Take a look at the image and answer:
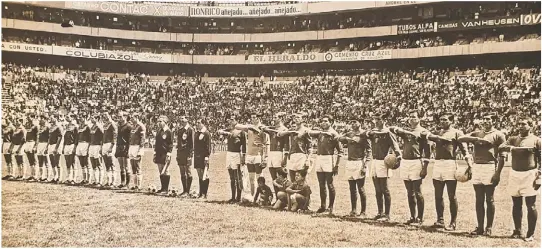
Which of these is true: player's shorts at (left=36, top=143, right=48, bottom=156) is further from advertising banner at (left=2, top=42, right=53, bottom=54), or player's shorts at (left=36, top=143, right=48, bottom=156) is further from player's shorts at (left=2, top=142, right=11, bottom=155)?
advertising banner at (left=2, top=42, right=53, bottom=54)

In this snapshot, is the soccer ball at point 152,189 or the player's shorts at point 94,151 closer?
the soccer ball at point 152,189

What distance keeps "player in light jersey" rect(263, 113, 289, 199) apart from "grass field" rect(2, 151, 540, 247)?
57cm

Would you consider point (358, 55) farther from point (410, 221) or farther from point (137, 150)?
point (137, 150)

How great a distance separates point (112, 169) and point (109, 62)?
112 inches

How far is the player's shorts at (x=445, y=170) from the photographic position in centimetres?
568

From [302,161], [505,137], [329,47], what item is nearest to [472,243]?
[505,137]

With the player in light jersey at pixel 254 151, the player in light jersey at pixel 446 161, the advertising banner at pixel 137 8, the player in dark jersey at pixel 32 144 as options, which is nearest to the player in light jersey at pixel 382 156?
the player in light jersey at pixel 446 161

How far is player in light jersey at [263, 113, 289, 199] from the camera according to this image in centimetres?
688

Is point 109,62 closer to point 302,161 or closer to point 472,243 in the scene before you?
point 302,161

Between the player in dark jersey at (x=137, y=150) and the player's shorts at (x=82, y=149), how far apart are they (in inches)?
30.3

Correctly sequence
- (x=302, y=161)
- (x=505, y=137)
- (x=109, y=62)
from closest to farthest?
(x=505, y=137), (x=302, y=161), (x=109, y=62)

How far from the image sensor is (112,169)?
7859 mm

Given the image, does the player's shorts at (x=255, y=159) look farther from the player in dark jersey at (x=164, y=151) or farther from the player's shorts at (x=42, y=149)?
the player's shorts at (x=42, y=149)

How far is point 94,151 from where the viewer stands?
795 centimetres
